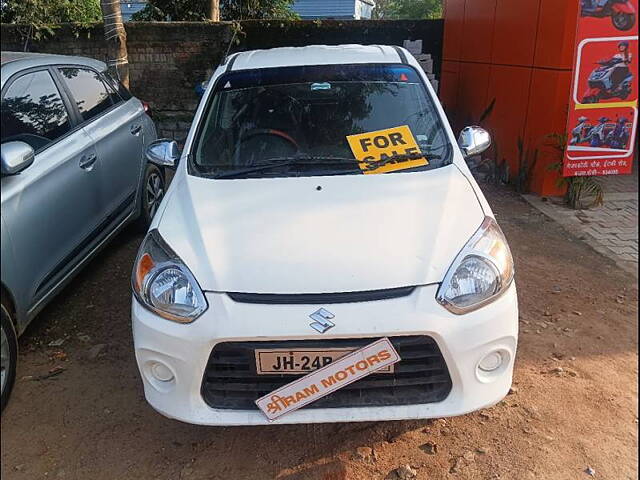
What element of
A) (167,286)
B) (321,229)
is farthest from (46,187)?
(321,229)

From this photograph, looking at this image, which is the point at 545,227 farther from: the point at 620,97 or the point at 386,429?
the point at 386,429

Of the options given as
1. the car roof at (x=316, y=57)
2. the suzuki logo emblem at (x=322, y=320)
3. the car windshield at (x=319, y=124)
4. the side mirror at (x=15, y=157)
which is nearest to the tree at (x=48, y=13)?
the car roof at (x=316, y=57)

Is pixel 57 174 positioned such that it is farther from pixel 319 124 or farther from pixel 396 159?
pixel 396 159

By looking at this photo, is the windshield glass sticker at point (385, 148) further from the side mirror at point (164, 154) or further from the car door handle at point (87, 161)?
the car door handle at point (87, 161)

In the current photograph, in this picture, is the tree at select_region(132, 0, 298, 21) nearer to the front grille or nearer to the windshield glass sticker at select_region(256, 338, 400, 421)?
the front grille

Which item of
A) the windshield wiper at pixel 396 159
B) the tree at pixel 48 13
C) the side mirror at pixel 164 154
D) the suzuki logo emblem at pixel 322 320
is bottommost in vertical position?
the suzuki logo emblem at pixel 322 320

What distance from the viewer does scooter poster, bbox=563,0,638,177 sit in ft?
16.8

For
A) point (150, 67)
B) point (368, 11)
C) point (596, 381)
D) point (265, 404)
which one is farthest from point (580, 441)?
point (368, 11)

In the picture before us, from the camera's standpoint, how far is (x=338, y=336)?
214cm

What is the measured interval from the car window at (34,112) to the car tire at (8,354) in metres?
0.94

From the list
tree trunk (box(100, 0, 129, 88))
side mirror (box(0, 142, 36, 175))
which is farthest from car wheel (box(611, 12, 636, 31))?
tree trunk (box(100, 0, 129, 88))

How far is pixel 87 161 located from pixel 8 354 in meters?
1.55

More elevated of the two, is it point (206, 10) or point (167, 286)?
point (206, 10)

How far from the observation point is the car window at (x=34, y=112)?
3.12m
